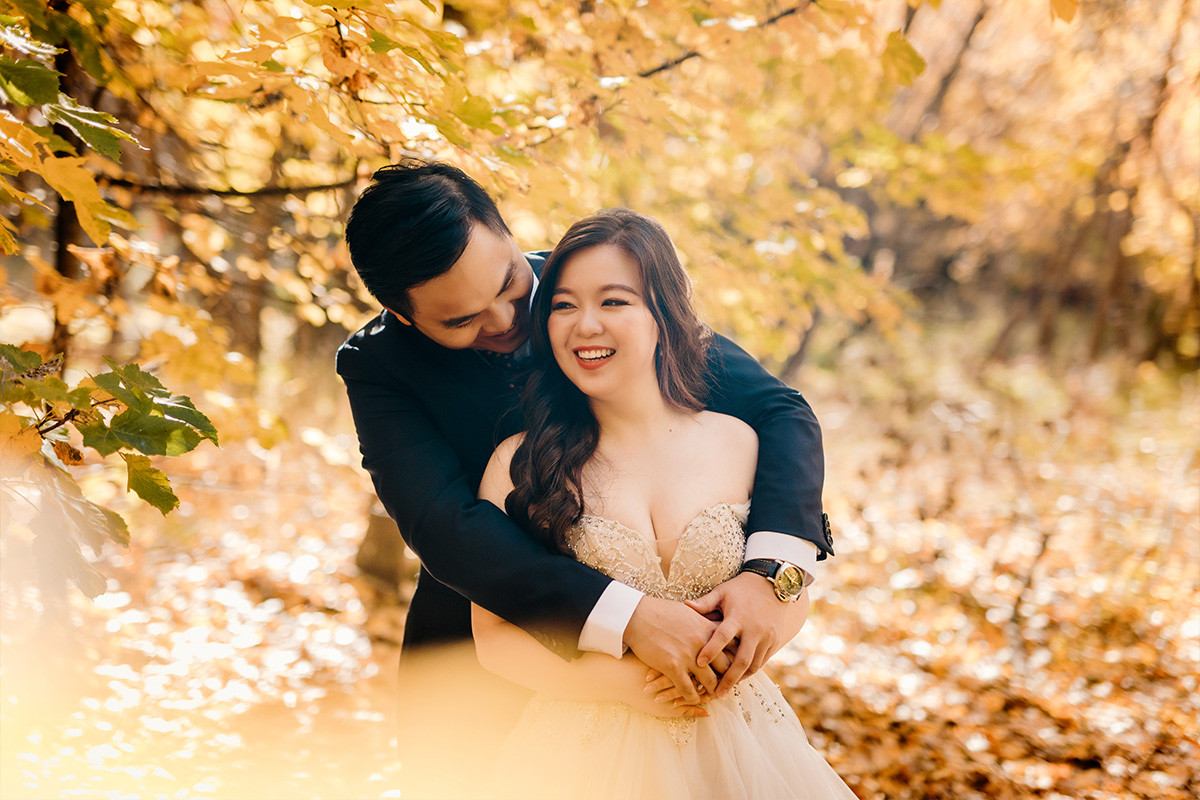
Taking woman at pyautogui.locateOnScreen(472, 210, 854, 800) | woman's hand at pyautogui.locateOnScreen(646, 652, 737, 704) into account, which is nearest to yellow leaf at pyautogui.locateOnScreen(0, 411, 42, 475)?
woman at pyautogui.locateOnScreen(472, 210, 854, 800)

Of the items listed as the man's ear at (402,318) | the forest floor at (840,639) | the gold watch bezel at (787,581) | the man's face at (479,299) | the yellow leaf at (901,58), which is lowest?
the forest floor at (840,639)

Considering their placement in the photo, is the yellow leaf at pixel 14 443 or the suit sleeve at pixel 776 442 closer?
the yellow leaf at pixel 14 443

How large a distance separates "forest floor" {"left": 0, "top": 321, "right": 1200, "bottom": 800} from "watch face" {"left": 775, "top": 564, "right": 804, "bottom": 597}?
6.33ft

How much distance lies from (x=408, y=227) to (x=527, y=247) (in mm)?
1946

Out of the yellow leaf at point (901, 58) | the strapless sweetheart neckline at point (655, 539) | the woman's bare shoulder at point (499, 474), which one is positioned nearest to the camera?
the strapless sweetheart neckline at point (655, 539)

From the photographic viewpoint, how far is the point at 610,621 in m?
1.70

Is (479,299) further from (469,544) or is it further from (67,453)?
(67,453)

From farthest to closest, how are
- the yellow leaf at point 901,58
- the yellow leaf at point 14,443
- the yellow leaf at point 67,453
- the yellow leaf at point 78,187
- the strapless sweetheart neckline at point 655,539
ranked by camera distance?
the yellow leaf at point 901,58
the strapless sweetheart neckline at point 655,539
the yellow leaf at point 67,453
the yellow leaf at point 78,187
the yellow leaf at point 14,443

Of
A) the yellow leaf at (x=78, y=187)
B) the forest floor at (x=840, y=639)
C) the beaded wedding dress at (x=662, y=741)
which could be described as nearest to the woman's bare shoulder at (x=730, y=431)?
the beaded wedding dress at (x=662, y=741)

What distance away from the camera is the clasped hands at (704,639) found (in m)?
1.69

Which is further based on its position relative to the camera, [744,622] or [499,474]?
[499,474]

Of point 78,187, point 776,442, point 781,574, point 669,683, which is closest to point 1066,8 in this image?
point 776,442

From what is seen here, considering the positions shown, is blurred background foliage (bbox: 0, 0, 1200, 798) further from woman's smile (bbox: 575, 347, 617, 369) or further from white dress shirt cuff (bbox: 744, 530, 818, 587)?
white dress shirt cuff (bbox: 744, 530, 818, 587)

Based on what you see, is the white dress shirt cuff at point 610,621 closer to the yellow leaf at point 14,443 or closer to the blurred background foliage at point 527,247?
the blurred background foliage at point 527,247
